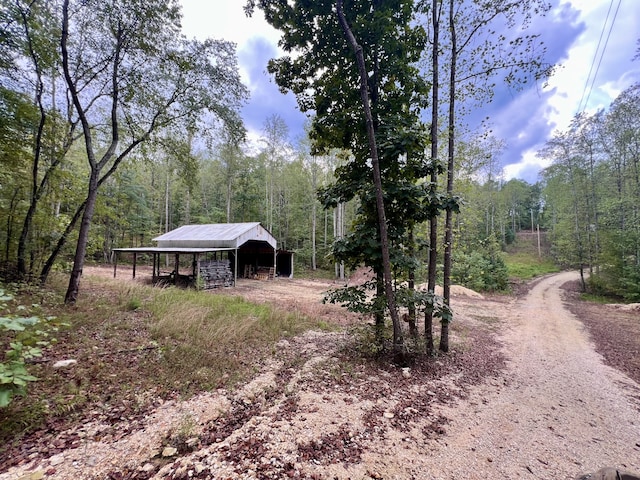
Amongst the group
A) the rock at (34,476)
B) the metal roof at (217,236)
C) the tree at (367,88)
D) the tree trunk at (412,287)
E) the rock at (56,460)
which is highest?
the tree at (367,88)

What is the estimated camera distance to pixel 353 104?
4879mm

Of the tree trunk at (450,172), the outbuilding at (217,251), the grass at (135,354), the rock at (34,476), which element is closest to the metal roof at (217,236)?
the outbuilding at (217,251)

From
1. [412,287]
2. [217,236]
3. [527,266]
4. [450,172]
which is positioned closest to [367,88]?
[450,172]

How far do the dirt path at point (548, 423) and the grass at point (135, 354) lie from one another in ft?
10.1

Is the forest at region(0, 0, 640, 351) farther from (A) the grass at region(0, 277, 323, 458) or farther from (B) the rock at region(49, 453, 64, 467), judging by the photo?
(B) the rock at region(49, 453, 64, 467)

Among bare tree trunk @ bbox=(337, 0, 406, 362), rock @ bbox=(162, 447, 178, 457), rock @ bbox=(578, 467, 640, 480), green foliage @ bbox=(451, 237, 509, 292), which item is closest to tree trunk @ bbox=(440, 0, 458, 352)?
bare tree trunk @ bbox=(337, 0, 406, 362)

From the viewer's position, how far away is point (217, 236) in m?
16.7

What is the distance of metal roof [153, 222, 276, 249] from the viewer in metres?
15.9

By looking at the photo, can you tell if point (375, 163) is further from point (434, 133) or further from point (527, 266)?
point (527, 266)

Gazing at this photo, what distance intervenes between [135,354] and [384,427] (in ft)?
12.8

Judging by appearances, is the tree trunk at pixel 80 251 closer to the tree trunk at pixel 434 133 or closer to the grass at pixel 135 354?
the grass at pixel 135 354

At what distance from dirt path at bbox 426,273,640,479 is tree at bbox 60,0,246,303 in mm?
8660

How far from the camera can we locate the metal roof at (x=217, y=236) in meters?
15.9

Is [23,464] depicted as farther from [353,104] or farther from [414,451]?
[353,104]
